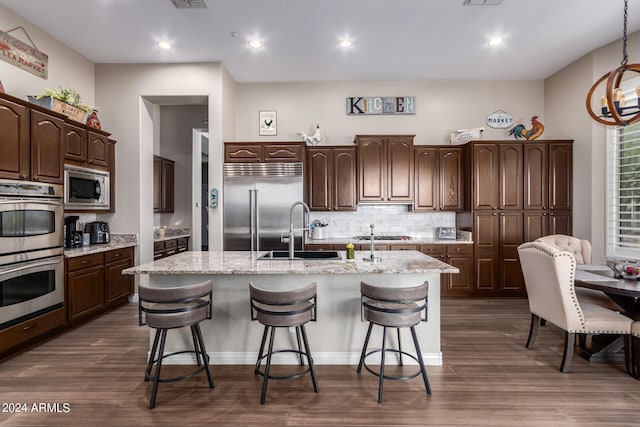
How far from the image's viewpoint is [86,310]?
3.77 m

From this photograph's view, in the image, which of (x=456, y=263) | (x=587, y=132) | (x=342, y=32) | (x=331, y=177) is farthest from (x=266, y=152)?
(x=587, y=132)

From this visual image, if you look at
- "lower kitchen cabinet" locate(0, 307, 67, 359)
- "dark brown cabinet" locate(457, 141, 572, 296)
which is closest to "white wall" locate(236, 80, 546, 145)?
"dark brown cabinet" locate(457, 141, 572, 296)

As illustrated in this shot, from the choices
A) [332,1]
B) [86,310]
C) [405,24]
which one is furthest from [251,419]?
[405,24]

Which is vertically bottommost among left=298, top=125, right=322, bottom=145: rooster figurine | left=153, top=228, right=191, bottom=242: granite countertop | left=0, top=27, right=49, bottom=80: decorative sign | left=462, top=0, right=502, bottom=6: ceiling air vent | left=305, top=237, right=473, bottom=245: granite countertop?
left=305, top=237, right=473, bottom=245: granite countertop

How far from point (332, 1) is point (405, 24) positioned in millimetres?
933

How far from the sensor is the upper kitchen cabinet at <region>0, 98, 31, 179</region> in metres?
2.87

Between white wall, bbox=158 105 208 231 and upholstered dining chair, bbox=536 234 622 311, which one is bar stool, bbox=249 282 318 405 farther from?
white wall, bbox=158 105 208 231

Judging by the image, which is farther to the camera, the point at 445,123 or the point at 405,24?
the point at 445,123

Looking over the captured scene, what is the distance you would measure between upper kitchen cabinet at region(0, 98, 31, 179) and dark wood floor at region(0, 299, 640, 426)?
5.50 ft

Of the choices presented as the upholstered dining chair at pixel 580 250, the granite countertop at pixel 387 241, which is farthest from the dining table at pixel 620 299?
the granite countertop at pixel 387 241

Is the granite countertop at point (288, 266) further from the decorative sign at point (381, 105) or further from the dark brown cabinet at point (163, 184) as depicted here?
the decorative sign at point (381, 105)

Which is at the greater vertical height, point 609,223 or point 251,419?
point 609,223

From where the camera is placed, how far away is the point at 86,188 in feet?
13.3

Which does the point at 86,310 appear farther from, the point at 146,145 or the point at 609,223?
the point at 609,223
